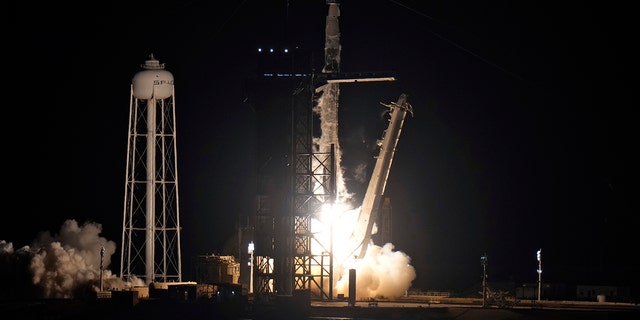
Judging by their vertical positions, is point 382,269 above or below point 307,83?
below

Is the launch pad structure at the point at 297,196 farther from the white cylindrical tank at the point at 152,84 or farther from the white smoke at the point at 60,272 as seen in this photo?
the white smoke at the point at 60,272

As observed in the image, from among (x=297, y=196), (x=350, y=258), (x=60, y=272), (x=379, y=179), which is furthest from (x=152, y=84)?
(x=350, y=258)

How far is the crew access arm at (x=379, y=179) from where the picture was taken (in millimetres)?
75688

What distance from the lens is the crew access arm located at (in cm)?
7569

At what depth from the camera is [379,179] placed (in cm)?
7688

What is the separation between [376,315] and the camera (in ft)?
220

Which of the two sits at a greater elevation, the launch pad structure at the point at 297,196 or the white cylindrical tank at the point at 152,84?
the white cylindrical tank at the point at 152,84

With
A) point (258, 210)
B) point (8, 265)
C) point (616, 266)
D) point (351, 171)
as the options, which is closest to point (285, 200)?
point (258, 210)

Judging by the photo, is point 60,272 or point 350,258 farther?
point 60,272

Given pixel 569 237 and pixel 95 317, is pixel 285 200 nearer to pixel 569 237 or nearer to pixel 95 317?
pixel 95 317

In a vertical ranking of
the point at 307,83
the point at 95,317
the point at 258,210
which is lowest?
the point at 95,317

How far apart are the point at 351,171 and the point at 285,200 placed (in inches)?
452

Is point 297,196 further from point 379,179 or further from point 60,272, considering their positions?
point 60,272

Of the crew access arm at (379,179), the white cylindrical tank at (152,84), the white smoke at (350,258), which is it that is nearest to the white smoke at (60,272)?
the white cylindrical tank at (152,84)
